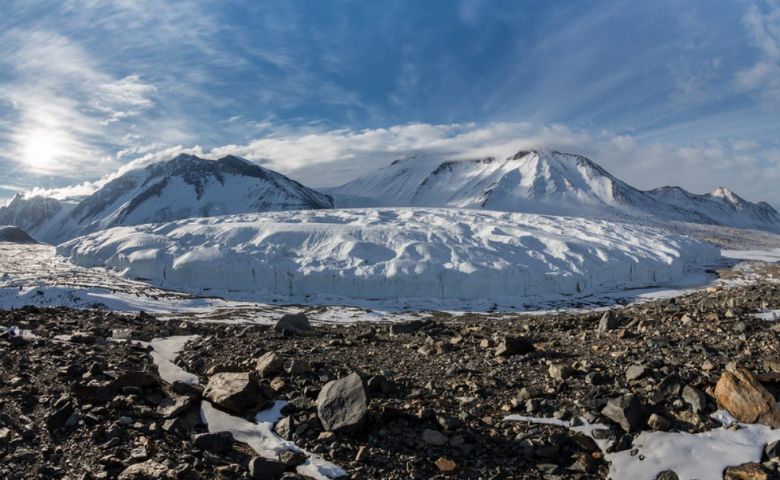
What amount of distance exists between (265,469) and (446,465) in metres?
2.60

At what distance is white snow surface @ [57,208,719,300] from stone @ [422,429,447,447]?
43.1 meters

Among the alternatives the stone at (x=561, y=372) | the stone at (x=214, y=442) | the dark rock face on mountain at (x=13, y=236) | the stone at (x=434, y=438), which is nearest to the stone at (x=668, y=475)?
the stone at (x=561, y=372)

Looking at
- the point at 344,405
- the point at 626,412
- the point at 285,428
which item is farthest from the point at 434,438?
the point at 626,412

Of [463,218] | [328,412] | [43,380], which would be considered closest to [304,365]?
[328,412]

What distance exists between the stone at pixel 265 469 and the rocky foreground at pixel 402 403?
0.06 ft

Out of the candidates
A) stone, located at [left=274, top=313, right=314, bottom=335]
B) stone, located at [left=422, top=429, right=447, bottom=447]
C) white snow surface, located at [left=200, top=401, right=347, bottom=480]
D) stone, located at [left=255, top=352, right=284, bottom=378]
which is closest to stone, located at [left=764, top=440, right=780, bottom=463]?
stone, located at [left=422, top=429, right=447, bottom=447]

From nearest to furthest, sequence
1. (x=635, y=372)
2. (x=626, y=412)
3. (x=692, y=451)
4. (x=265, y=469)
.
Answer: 1. (x=265, y=469)
2. (x=692, y=451)
3. (x=626, y=412)
4. (x=635, y=372)

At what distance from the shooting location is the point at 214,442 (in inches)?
297

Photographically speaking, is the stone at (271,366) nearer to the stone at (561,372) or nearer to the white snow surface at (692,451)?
the stone at (561,372)

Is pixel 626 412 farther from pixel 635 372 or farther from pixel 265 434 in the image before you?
pixel 265 434

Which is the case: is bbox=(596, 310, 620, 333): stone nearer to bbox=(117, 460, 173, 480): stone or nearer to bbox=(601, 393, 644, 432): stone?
bbox=(601, 393, 644, 432): stone

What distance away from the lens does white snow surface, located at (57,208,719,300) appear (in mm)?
51656

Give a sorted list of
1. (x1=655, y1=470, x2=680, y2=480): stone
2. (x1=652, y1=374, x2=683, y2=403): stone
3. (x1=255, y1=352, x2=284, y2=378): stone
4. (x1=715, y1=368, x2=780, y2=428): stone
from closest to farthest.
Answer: (x1=655, y1=470, x2=680, y2=480): stone → (x1=715, y1=368, x2=780, y2=428): stone → (x1=652, y1=374, x2=683, y2=403): stone → (x1=255, y1=352, x2=284, y2=378): stone

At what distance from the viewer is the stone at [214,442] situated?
7.49 metres
